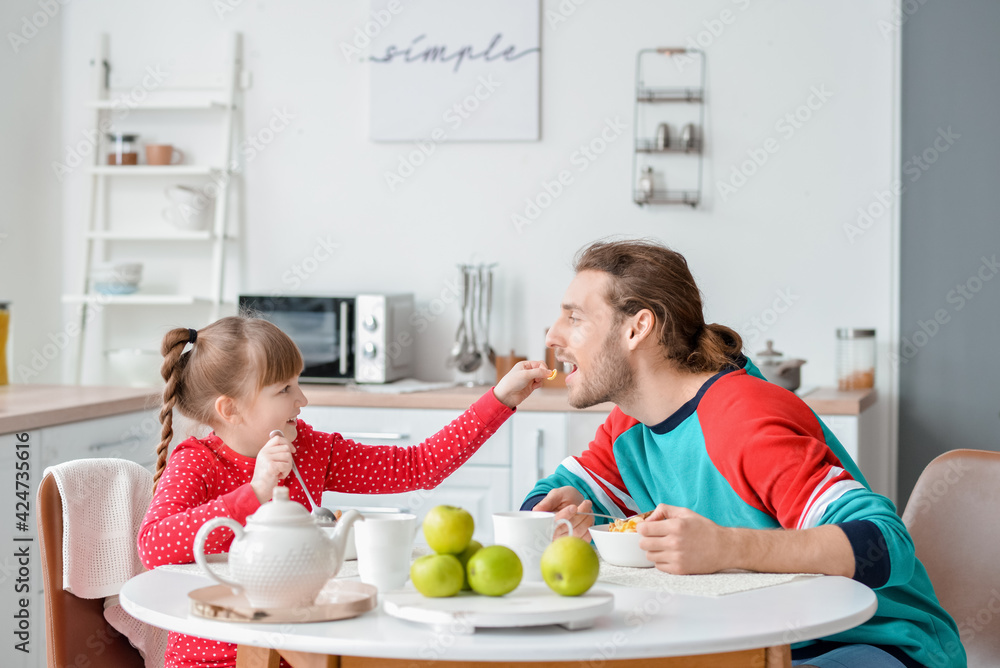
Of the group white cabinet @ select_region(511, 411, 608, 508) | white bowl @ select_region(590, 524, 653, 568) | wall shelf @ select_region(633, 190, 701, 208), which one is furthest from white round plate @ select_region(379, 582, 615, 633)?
wall shelf @ select_region(633, 190, 701, 208)

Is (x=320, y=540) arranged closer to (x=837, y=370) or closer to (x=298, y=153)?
(x=837, y=370)

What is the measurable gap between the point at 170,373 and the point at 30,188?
8.26ft

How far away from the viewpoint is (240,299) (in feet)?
11.5

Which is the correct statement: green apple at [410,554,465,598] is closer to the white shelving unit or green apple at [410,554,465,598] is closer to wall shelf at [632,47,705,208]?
wall shelf at [632,47,705,208]

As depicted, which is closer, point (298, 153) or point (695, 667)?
point (695, 667)

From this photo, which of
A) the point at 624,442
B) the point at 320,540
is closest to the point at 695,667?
the point at 320,540

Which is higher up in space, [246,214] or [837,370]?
[246,214]

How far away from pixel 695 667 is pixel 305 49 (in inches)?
128

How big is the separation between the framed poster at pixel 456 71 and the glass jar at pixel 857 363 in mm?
1319

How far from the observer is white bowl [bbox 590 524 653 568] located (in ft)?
4.24

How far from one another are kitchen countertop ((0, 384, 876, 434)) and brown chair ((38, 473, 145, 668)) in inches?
34.4

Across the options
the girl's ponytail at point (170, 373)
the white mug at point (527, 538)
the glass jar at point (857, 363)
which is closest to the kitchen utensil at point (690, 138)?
the glass jar at point (857, 363)

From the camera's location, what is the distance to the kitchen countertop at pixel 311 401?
2432 millimetres

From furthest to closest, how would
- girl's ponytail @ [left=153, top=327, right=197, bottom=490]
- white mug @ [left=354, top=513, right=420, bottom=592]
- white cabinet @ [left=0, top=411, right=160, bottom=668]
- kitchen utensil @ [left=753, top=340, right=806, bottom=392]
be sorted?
kitchen utensil @ [left=753, top=340, right=806, bottom=392] → white cabinet @ [left=0, top=411, right=160, bottom=668] → girl's ponytail @ [left=153, top=327, right=197, bottom=490] → white mug @ [left=354, top=513, right=420, bottom=592]
